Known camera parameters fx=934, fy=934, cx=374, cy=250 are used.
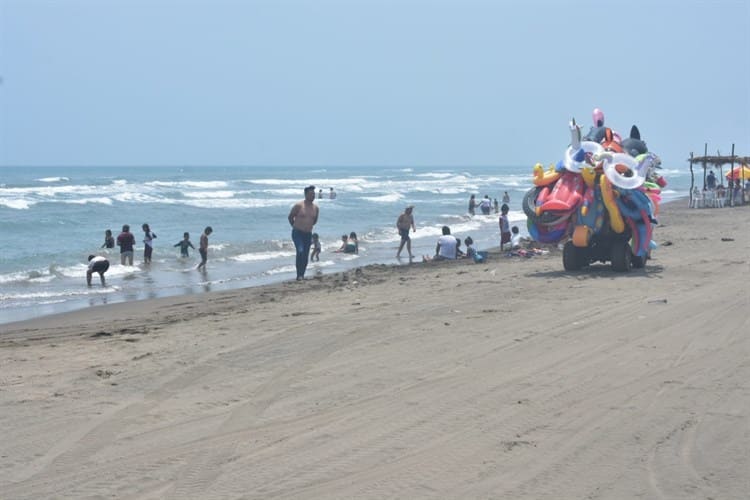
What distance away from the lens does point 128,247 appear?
19344mm

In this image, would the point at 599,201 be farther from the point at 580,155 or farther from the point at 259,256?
the point at 259,256

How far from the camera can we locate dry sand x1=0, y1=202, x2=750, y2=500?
15.9 feet

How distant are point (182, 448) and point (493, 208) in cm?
3787

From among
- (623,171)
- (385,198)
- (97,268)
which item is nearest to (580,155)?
(623,171)

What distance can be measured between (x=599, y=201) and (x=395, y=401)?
728 cm

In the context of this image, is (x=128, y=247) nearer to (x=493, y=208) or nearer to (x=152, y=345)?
(x=152, y=345)

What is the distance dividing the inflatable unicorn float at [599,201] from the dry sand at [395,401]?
222 centimetres

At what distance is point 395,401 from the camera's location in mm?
6230

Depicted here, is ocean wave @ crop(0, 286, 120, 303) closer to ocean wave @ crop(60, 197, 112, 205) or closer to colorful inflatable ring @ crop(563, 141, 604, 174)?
colorful inflatable ring @ crop(563, 141, 604, 174)

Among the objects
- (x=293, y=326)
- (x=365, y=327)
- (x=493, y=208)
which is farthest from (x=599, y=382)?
(x=493, y=208)

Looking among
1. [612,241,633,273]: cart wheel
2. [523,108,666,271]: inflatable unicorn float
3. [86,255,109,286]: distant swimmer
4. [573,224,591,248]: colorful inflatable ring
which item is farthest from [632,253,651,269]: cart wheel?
[86,255,109,286]: distant swimmer

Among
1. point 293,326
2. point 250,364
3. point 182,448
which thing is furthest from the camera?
point 293,326

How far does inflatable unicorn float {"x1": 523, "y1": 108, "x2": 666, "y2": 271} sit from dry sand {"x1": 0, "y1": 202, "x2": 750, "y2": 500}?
2220 mm

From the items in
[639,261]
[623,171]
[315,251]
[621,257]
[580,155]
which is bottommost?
[315,251]
